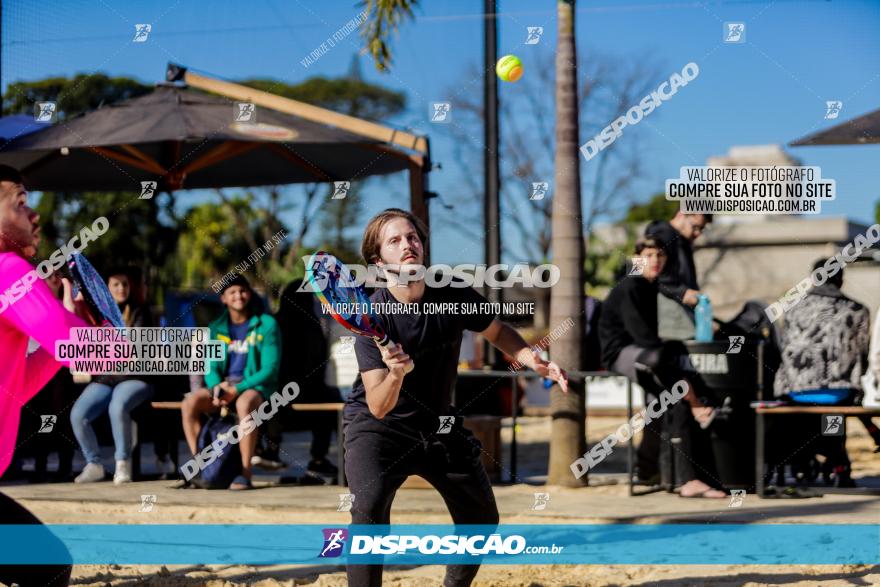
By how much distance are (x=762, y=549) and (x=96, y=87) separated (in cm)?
2117

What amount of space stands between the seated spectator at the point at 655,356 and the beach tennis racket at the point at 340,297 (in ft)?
15.6

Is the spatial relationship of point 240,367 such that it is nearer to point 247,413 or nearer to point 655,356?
point 247,413

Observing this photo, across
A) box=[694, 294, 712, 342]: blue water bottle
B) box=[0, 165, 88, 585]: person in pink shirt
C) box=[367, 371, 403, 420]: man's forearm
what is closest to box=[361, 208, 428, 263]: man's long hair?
box=[367, 371, 403, 420]: man's forearm

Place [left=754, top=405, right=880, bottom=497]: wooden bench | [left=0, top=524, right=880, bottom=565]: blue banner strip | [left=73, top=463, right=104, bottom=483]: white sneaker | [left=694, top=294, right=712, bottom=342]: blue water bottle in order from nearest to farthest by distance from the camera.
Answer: [left=0, top=524, right=880, bottom=565]: blue banner strip → [left=754, top=405, right=880, bottom=497]: wooden bench → [left=694, top=294, right=712, bottom=342]: blue water bottle → [left=73, top=463, right=104, bottom=483]: white sneaker

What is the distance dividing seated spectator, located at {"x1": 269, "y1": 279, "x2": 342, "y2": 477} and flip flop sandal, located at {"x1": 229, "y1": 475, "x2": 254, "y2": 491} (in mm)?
568

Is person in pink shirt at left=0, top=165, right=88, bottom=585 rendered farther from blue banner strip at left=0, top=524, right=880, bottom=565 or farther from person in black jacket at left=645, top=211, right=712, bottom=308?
person in black jacket at left=645, top=211, right=712, bottom=308

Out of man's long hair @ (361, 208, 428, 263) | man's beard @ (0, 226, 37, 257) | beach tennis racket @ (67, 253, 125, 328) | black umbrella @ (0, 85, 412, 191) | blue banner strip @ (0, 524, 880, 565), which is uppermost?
black umbrella @ (0, 85, 412, 191)

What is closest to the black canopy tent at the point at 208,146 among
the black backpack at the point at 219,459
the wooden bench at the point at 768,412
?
the black backpack at the point at 219,459

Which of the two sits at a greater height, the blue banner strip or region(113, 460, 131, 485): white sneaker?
region(113, 460, 131, 485): white sneaker

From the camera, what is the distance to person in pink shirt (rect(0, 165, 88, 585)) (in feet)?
13.0

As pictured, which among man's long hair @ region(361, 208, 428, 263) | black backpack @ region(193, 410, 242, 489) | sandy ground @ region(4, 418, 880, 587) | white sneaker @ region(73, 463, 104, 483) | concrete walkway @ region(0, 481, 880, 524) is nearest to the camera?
man's long hair @ region(361, 208, 428, 263)

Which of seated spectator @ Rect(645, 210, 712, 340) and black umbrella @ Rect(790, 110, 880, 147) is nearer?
seated spectator @ Rect(645, 210, 712, 340)

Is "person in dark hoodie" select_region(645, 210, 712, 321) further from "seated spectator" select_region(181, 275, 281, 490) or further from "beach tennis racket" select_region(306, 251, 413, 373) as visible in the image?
"beach tennis racket" select_region(306, 251, 413, 373)

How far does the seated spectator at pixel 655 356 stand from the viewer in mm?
8609
